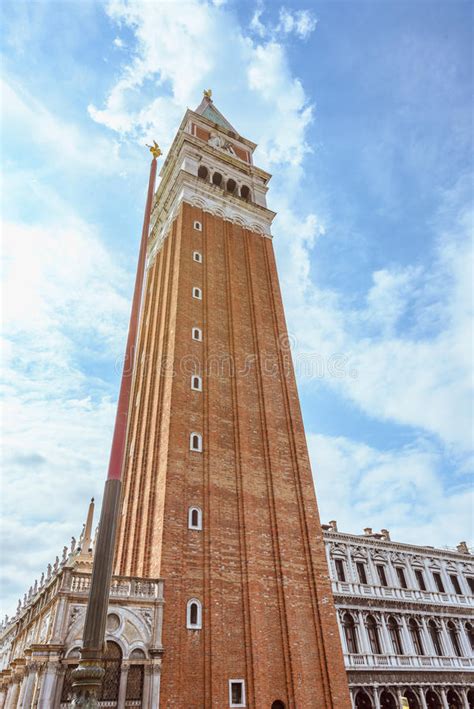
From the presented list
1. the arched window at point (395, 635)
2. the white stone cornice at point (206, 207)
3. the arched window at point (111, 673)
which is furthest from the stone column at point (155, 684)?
the white stone cornice at point (206, 207)

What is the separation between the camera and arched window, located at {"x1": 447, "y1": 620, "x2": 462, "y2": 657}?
30906mm

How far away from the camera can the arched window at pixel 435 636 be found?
30.2 metres

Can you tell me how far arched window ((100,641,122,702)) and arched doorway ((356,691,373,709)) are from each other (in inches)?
678

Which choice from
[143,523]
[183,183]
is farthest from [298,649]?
[183,183]

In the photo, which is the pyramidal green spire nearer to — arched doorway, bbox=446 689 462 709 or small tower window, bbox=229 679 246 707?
small tower window, bbox=229 679 246 707

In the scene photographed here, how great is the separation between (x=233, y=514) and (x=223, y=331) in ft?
35.9

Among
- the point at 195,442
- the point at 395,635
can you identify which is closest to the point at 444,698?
the point at 395,635

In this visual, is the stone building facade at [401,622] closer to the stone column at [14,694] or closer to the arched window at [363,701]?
the arched window at [363,701]

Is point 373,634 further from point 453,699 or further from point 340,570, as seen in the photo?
point 453,699

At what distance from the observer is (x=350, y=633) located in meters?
27.6

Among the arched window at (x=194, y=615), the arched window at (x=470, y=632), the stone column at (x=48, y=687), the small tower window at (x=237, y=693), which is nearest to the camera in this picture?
the stone column at (x=48, y=687)

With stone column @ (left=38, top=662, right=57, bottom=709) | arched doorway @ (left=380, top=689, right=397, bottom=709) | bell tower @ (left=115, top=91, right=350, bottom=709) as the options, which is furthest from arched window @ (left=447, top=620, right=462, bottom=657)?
stone column @ (left=38, top=662, right=57, bottom=709)

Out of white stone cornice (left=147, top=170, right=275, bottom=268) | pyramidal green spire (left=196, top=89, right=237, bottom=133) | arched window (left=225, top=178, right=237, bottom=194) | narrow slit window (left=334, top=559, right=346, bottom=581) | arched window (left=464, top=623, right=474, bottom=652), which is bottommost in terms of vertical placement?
arched window (left=464, top=623, right=474, bottom=652)

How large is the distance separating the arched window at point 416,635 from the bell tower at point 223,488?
1356 centimetres
